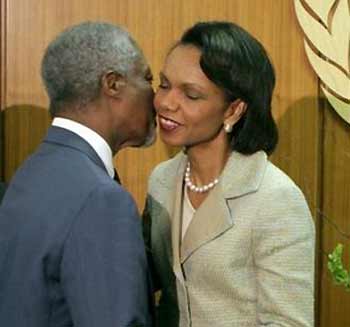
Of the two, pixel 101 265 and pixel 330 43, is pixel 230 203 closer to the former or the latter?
pixel 101 265

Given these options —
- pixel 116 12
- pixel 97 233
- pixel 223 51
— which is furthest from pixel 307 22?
pixel 97 233

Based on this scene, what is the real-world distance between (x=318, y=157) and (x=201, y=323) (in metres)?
0.91

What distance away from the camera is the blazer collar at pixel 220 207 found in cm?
152

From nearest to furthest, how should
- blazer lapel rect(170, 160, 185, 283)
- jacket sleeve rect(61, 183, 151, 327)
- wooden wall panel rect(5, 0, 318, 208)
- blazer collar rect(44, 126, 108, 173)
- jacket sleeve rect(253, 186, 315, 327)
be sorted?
1. jacket sleeve rect(61, 183, 151, 327)
2. blazer collar rect(44, 126, 108, 173)
3. jacket sleeve rect(253, 186, 315, 327)
4. blazer lapel rect(170, 160, 185, 283)
5. wooden wall panel rect(5, 0, 318, 208)

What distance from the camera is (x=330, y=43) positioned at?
2.22 meters

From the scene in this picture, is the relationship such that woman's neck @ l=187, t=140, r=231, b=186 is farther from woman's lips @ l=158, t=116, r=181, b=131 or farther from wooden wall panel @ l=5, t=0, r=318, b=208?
wooden wall panel @ l=5, t=0, r=318, b=208

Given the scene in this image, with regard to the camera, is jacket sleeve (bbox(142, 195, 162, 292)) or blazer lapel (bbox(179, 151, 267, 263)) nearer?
blazer lapel (bbox(179, 151, 267, 263))

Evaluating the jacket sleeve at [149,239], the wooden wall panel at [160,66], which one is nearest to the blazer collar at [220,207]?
the jacket sleeve at [149,239]

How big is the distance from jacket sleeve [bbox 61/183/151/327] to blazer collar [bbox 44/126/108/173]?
0.38 ft

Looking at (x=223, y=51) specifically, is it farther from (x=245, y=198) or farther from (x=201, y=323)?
(x=201, y=323)

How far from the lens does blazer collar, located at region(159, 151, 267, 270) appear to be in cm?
152

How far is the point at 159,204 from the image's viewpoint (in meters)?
1.69

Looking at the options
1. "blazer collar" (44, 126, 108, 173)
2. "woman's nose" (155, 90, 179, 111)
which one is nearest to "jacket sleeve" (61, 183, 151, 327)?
"blazer collar" (44, 126, 108, 173)

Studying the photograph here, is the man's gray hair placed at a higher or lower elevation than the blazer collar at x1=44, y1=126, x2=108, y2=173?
higher
